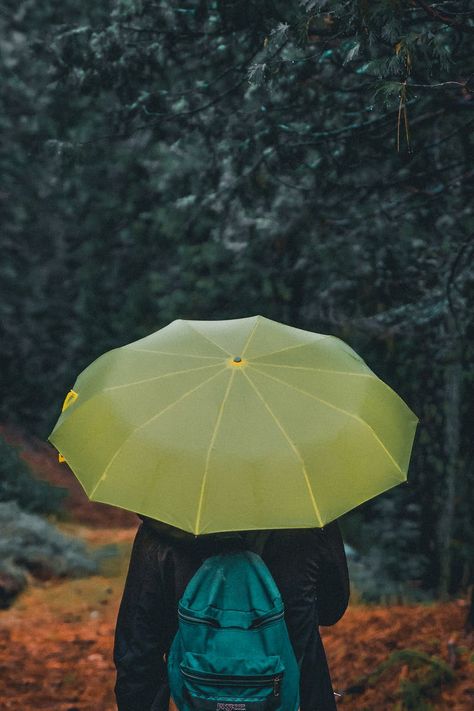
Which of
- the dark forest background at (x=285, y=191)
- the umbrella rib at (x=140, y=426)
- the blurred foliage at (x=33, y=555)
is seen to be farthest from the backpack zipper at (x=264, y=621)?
the blurred foliage at (x=33, y=555)

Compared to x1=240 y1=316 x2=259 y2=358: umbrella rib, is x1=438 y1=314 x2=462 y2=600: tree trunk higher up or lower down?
lower down

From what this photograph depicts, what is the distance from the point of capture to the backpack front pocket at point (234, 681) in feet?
7.48

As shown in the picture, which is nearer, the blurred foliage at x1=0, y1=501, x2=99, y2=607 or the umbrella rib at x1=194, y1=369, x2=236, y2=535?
the umbrella rib at x1=194, y1=369, x2=236, y2=535

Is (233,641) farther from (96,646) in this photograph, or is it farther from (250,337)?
(96,646)

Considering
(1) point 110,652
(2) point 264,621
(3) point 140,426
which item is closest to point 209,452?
(3) point 140,426

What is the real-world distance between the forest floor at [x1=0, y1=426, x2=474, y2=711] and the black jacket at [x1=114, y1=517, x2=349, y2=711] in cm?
218

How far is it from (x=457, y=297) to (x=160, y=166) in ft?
28.2

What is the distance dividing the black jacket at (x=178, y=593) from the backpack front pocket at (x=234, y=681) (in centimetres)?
32

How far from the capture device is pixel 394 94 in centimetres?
308

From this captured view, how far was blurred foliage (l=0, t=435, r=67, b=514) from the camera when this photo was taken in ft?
35.1

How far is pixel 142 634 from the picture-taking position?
2.67m

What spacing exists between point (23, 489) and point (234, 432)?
9333mm

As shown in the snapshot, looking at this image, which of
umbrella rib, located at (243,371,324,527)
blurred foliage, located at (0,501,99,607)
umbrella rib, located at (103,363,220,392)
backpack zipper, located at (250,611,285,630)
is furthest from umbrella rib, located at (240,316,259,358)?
blurred foliage, located at (0,501,99,607)

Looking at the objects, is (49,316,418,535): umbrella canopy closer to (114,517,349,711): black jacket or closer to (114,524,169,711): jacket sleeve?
(114,517,349,711): black jacket
